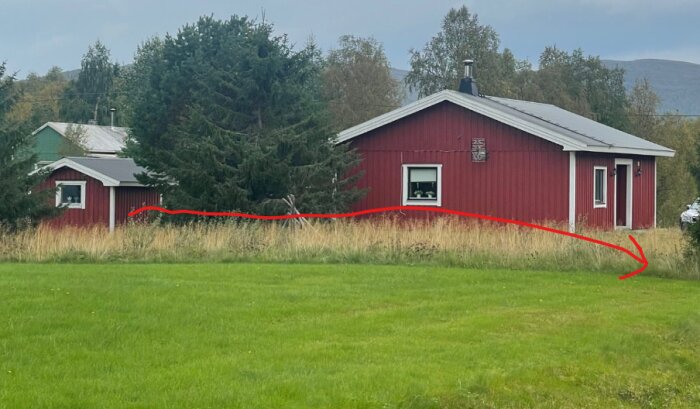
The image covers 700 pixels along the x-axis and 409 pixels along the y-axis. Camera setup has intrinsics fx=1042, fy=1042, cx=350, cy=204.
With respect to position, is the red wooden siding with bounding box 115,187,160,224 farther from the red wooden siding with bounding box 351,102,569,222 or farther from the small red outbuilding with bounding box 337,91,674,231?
the red wooden siding with bounding box 351,102,569,222

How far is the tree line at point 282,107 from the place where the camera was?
94.6 ft

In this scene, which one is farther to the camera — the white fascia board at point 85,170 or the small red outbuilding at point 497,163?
the white fascia board at point 85,170

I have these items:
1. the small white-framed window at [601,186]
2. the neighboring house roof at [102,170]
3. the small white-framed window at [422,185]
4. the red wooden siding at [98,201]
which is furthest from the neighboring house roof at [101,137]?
the small white-framed window at [601,186]

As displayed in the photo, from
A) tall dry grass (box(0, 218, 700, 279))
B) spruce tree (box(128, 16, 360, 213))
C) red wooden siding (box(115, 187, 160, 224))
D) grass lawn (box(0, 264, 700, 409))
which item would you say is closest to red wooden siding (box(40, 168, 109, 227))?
red wooden siding (box(115, 187, 160, 224))

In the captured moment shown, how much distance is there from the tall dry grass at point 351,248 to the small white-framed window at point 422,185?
26.2ft

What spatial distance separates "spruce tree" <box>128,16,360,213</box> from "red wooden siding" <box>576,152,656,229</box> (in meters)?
6.55

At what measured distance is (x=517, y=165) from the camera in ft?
97.6

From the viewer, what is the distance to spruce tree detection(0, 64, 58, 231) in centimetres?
2945

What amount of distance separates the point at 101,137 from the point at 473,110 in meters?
46.6

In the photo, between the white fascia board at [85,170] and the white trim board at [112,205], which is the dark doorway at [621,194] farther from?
the white trim board at [112,205]

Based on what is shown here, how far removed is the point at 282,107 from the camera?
107ft

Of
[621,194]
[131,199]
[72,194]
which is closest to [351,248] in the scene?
[621,194]

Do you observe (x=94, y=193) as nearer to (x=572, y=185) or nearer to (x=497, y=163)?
(x=497, y=163)

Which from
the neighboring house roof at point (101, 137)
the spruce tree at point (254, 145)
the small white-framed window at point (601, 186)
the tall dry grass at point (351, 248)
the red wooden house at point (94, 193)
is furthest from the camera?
the neighboring house roof at point (101, 137)
